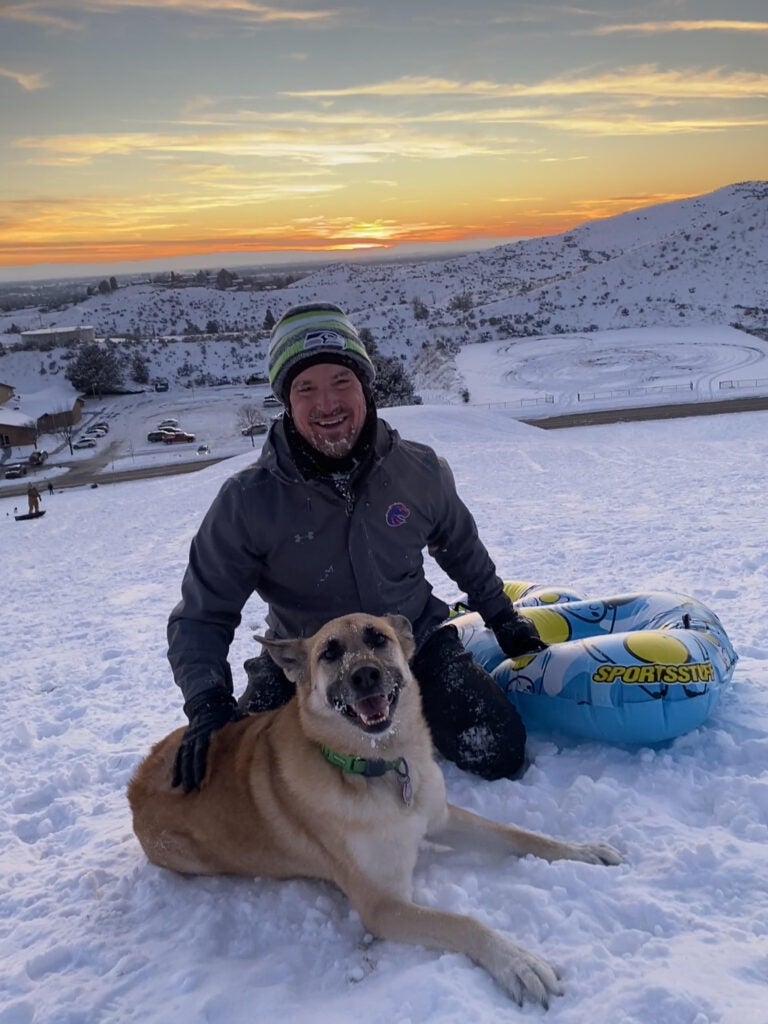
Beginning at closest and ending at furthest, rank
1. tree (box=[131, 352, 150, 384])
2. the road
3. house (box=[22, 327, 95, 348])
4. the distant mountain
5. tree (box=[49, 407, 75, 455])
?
the road < tree (box=[49, 407, 75, 455]) < the distant mountain < tree (box=[131, 352, 150, 384]) < house (box=[22, 327, 95, 348])

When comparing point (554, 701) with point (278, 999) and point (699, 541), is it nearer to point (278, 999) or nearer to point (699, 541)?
point (278, 999)

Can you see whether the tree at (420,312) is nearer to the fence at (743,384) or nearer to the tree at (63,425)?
the tree at (63,425)

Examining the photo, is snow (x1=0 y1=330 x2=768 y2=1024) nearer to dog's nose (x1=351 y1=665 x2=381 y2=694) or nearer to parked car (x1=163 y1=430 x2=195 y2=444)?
dog's nose (x1=351 y1=665 x2=381 y2=694)

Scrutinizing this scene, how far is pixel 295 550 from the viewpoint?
3.72 m

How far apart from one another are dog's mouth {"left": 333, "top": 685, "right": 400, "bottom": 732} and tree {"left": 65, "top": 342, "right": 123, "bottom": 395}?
63813 millimetres

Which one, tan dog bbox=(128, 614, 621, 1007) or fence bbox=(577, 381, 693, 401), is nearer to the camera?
tan dog bbox=(128, 614, 621, 1007)

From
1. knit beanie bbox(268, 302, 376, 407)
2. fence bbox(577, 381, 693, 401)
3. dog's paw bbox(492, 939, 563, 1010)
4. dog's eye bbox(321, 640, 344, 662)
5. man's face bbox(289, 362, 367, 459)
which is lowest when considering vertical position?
fence bbox(577, 381, 693, 401)

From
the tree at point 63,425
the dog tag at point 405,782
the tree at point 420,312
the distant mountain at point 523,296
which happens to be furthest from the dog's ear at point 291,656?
the tree at point 420,312

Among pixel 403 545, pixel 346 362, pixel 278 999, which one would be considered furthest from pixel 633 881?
pixel 346 362

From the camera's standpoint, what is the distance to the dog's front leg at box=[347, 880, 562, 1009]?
2391 mm

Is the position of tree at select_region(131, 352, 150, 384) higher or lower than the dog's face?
lower

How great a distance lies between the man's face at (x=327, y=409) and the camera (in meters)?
3.71

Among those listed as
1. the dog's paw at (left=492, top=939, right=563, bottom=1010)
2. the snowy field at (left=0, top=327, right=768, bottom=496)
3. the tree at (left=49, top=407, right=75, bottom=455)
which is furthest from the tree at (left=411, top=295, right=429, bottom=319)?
the dog's paw at (left=492, top=939, right=563, bottom=1010)

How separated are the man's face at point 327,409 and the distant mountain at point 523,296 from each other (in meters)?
47.6
